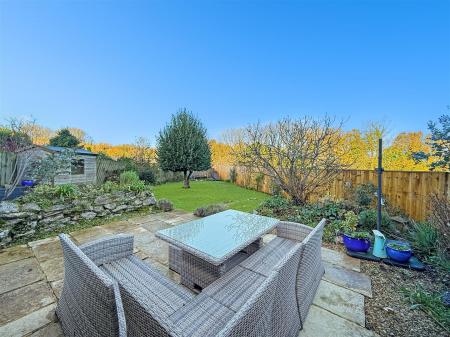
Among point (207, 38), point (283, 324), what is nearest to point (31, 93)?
point (207, 38)

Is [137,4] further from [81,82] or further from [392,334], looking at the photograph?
[392,334]

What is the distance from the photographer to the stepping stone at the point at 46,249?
305 cm

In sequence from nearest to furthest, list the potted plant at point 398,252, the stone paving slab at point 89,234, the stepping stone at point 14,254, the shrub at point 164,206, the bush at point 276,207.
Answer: the potted plant at point 398,252
the stepping stone at point 14,254
the stone paving slab at point 89,234
the bush at point 276,207
the shrub at point 164,206

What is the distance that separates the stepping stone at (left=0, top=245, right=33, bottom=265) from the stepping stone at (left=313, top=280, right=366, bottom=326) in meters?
4.27

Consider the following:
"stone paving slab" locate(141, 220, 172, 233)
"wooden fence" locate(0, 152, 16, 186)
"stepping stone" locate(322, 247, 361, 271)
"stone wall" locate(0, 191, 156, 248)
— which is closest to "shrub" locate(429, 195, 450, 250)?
"stepping stone" locate(322, 247, 361, 271)

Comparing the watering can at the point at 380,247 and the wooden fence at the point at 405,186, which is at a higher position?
the wooden fence at the point at 405,186

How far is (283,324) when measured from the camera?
1.35 metres

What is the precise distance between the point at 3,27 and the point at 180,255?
22.8 ft

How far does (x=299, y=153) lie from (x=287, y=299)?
478 centimetres

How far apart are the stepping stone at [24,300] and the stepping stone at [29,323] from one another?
0.07 metres

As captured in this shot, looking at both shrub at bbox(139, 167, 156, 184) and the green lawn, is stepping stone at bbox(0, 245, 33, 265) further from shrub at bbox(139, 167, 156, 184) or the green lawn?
shrub at bbox(139, 167, 156, 184)

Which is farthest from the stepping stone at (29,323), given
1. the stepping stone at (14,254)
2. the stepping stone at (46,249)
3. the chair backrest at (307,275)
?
the chair backrest at (307,275)

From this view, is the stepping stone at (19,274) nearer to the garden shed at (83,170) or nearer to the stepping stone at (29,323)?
the stepping stone at (29,323)

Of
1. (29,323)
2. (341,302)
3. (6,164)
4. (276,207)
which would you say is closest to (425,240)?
(341,302)
